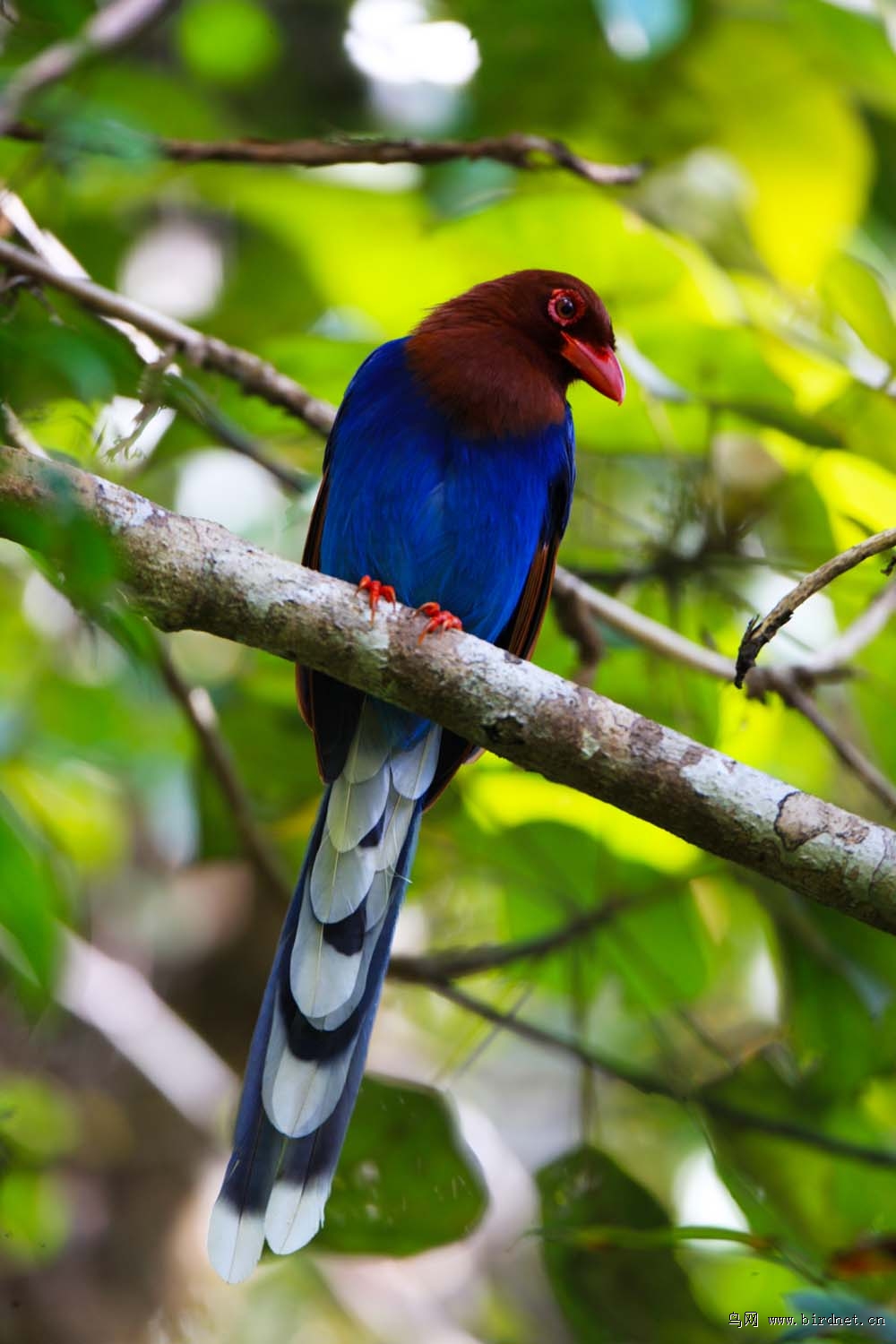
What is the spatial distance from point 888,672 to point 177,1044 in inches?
98.9

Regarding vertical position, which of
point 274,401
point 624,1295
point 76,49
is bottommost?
point 624,1295

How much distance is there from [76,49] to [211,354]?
86 cm

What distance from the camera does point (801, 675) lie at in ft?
10.8

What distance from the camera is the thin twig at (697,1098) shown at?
3.41 metres

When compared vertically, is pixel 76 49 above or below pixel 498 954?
above

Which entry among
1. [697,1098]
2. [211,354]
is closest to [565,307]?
[211,354]

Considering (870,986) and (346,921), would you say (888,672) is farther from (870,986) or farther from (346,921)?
(346,921)

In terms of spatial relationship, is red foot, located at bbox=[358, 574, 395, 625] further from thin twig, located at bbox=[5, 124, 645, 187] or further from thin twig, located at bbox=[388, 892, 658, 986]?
thin twig, located at bbox=[5, 124, 645, 187]

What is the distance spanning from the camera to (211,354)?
355cm

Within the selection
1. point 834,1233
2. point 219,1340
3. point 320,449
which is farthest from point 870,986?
point 219,1340

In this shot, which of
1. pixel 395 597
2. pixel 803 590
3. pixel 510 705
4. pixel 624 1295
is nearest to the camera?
pixel 803 590

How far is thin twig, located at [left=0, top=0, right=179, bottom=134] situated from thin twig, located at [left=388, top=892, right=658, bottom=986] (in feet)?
7.26

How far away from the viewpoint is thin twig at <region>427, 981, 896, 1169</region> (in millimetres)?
3410

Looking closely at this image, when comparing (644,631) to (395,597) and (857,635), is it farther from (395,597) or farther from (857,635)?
(395,597)
